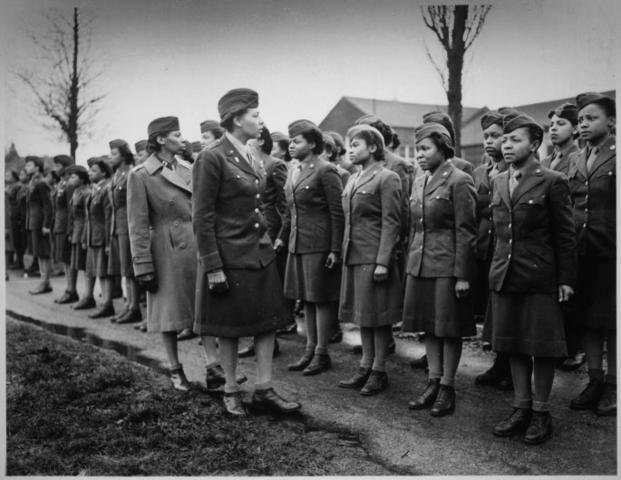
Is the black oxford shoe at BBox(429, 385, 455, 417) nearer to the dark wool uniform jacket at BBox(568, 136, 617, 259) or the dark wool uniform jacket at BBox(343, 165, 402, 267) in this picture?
the dark wool uniform jacket at BBox(343, 165, 402, 267)

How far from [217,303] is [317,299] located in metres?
1.31

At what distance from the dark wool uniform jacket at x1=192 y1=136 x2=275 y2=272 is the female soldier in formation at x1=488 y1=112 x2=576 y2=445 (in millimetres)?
1651

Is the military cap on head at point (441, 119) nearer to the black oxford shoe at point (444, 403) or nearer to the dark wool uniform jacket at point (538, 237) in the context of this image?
the dark wool uniform jacket at point (538, 237)

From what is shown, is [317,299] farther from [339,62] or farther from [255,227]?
[339,62]

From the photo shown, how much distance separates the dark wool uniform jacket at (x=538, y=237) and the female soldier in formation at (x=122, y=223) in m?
5.04

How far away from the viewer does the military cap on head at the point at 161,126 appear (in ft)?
17.3

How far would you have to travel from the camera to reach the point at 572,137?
5.26 meters

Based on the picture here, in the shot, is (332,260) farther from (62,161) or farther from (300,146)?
(62,161)

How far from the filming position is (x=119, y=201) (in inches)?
313

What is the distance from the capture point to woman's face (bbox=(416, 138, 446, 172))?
466 cm

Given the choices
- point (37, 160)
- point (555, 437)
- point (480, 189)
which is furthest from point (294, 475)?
point (37, 160)

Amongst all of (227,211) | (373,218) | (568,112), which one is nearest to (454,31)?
(568,112)

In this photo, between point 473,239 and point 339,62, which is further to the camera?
point 339,62

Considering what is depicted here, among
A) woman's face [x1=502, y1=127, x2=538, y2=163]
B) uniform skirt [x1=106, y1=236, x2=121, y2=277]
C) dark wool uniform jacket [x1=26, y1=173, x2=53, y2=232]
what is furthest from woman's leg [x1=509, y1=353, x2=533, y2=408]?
dark wool uniform jacket [x1=26, y1=173, x2=53, y2=232]
